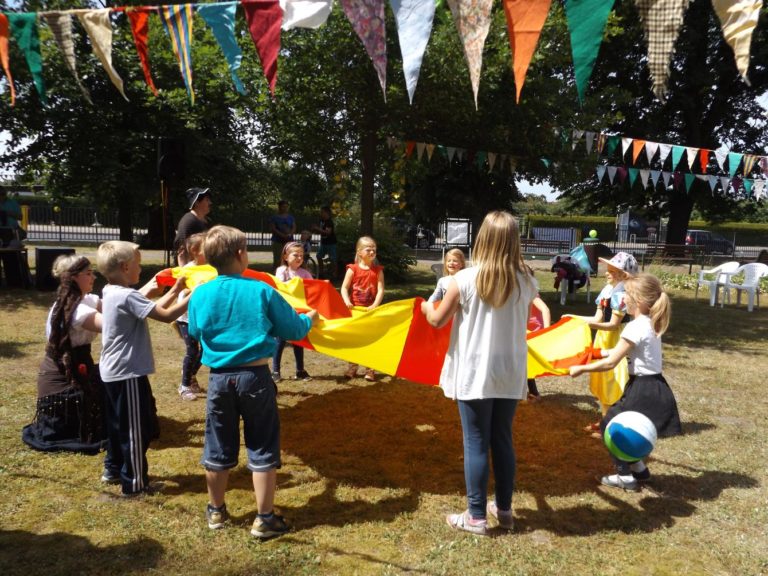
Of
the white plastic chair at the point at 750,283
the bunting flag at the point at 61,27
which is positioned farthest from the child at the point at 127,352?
the white plastic chair at the point at 750,283

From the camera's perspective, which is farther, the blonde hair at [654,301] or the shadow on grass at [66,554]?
the blonde hair at [654,301]

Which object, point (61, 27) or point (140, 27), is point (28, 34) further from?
point (140, 27)

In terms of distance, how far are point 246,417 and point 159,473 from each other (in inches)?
54.3

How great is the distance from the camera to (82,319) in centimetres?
384

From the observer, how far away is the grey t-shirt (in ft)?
11.4

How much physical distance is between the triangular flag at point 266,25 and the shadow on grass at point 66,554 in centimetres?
342

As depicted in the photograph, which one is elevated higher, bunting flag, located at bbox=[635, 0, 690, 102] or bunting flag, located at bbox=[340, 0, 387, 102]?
bunting flag, located at bbox=[340, 0, 387, 102]

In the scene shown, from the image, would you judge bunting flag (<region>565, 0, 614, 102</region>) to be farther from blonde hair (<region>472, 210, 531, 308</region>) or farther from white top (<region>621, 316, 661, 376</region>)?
white top (<region>621, 316, 661, 376</region>)

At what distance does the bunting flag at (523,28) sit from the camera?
13.8ft

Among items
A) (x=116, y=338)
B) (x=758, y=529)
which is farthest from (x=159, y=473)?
(x=758, y=529)

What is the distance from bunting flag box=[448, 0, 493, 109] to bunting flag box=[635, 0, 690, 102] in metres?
1.03

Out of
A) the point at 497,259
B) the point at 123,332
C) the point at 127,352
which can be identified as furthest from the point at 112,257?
the point at 497,259

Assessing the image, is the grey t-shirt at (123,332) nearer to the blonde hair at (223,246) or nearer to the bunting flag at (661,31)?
the blonde hair at (223,246)

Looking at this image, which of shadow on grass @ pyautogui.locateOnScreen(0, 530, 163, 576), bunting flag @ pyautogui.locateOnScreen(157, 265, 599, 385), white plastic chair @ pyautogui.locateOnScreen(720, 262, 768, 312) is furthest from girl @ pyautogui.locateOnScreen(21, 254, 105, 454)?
white plastic chair @ pyautogui.locateOnScreen(720, 262, 768, 312)
